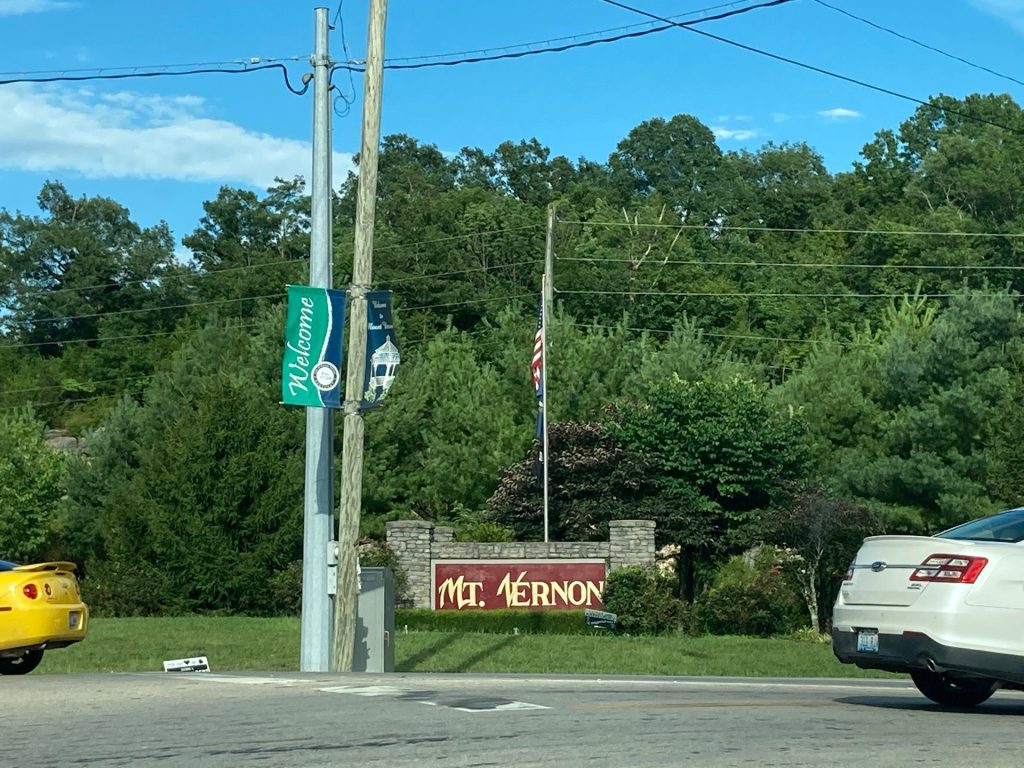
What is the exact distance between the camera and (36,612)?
14891 mm

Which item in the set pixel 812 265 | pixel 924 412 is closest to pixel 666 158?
pixel 812 265

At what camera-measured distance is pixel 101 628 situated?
32344mm

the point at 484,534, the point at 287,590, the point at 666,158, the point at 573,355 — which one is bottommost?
the point at 287,590

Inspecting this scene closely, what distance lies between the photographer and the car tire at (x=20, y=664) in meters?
15.7

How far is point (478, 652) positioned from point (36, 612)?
12669mm

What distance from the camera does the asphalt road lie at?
8.29 meters

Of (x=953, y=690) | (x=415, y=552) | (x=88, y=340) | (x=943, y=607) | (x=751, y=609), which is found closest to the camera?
(x=943, y=607)

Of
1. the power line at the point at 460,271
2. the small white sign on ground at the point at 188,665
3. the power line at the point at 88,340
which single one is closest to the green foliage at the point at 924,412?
the small white sign on ground at the point at 188,665

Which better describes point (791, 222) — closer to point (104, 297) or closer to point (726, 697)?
point (104, 297)

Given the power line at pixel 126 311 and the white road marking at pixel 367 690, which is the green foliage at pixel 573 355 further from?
the white road marking at pixel 367 690

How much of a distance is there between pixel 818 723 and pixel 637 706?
149 cm

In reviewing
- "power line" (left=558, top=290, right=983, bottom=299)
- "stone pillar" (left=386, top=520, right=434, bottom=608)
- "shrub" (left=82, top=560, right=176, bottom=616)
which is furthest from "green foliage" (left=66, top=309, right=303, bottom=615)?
"power line" (left=558, top=290, right=983, bottom=299)

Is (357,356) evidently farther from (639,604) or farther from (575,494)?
(575,494)

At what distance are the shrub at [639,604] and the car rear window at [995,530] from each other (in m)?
24.6
